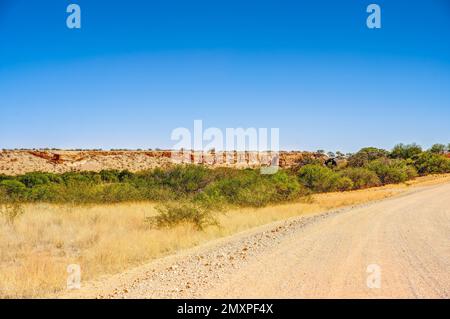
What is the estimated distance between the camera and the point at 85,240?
13383mm

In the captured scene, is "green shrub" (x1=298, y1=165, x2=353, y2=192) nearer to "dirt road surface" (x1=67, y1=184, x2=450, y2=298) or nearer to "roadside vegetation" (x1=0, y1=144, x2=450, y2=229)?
"roadside vegetation" (x1=0, y1=144, x2=450, y2=229)

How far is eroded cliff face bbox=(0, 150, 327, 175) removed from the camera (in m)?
60.7

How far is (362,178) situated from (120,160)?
138 feet

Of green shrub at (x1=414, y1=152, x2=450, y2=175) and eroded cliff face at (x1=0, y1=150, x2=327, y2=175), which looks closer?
green shrub at (x1=414, y1=152, x2=450, y2=175)

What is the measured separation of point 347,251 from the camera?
9.73 m

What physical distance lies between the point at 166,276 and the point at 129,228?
7676 mm

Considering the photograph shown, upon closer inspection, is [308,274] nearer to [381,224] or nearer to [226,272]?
[226,272]

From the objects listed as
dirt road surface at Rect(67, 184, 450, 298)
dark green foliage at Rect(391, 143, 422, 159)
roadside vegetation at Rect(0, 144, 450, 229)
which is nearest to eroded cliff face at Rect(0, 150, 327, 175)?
dark green foliage at Rect(391, 143, 422, 159)

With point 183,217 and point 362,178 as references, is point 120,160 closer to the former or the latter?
point 362,178

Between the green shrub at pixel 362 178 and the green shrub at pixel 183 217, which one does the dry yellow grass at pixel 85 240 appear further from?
the green shrub at pixel 362 178

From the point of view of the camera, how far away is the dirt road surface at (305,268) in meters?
6.74

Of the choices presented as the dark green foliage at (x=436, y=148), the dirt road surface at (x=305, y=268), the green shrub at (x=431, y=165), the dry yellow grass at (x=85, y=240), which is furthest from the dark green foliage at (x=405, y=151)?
the dirt road surface at (x=305, y=268)

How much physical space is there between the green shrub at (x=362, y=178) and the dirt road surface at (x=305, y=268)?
24.9 m

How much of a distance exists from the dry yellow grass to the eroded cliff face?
38182mm
